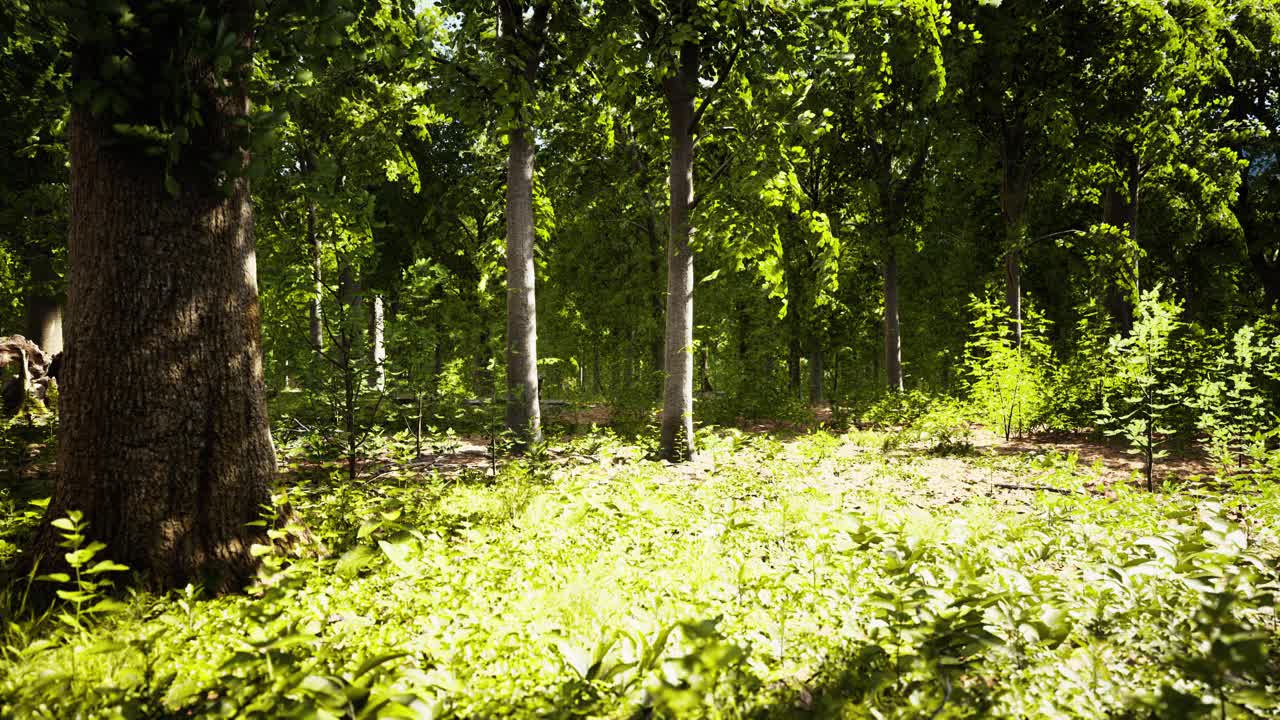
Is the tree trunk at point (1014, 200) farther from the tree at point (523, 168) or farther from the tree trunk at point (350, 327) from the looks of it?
the tree trunk at point (350, 327)

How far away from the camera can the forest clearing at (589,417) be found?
2.09 meters

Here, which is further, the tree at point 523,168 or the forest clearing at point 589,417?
the tree at point 523,168

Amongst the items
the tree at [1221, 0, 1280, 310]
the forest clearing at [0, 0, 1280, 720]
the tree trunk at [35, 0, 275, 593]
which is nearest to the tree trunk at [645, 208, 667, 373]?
the forest clearing at [0, 0, 1280, 720]

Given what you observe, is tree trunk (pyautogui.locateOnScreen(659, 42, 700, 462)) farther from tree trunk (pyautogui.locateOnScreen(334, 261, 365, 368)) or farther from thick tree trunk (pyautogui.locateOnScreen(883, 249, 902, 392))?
thick tree trunk (pyautogui.locateOnScreen(883, 249, 902, 392))

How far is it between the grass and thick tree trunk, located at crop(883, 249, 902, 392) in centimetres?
856

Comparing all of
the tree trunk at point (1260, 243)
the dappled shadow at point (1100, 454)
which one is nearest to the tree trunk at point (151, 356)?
the dappled shadow at point (1100, 454)

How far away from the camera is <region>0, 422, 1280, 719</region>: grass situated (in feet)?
5.95

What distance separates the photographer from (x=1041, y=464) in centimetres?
501

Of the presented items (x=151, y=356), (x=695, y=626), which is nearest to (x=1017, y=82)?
(x=695, y=626)

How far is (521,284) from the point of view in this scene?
283 inches

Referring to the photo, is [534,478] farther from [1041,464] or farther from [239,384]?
[1041,464]

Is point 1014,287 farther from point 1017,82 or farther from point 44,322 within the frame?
point 44,322

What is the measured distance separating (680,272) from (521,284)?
2.16m

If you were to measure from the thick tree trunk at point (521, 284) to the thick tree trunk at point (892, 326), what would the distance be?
889 centimetres
